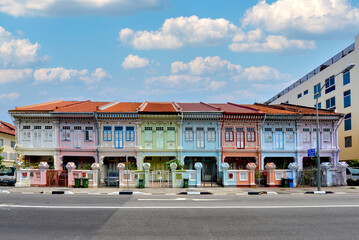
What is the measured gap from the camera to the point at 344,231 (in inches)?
389

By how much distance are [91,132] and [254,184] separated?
597 inches

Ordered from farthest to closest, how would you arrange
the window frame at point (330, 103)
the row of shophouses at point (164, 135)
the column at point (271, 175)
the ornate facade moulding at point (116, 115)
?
the window frame at point (330, 103) → the row of shophouses at point (164, 135) → the ornate facade moulding at point (116, 115) → the column at point (271, 175)

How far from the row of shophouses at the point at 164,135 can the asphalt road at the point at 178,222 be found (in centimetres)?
1894

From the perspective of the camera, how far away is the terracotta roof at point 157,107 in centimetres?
3369

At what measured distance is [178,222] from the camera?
10.9 metres

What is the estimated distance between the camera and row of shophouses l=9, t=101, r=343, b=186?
33000 mm

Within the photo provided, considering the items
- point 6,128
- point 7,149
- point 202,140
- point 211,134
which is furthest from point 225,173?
point 6,128

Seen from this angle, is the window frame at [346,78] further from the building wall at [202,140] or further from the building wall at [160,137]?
the building wall at [160,137]

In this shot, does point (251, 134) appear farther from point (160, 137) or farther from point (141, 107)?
point (141, 107)

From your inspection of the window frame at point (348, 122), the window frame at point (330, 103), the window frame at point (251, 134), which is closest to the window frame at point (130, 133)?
the window frame at point (251, 134)

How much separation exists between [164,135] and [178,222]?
22.7 metres

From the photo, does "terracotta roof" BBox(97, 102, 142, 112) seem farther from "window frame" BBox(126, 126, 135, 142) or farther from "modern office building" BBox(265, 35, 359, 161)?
"modern office building" BBox(265, 35, 359, 161)

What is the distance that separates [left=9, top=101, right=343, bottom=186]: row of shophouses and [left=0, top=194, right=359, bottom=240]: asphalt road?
1894 centimetres

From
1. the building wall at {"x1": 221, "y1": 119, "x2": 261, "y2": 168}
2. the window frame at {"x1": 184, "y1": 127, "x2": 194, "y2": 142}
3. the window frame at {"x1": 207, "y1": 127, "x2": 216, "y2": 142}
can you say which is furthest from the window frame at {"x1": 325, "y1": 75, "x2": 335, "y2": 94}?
the window frame at {"x1": 184, "y1": 127, "x2": 194, "y2": 142}
